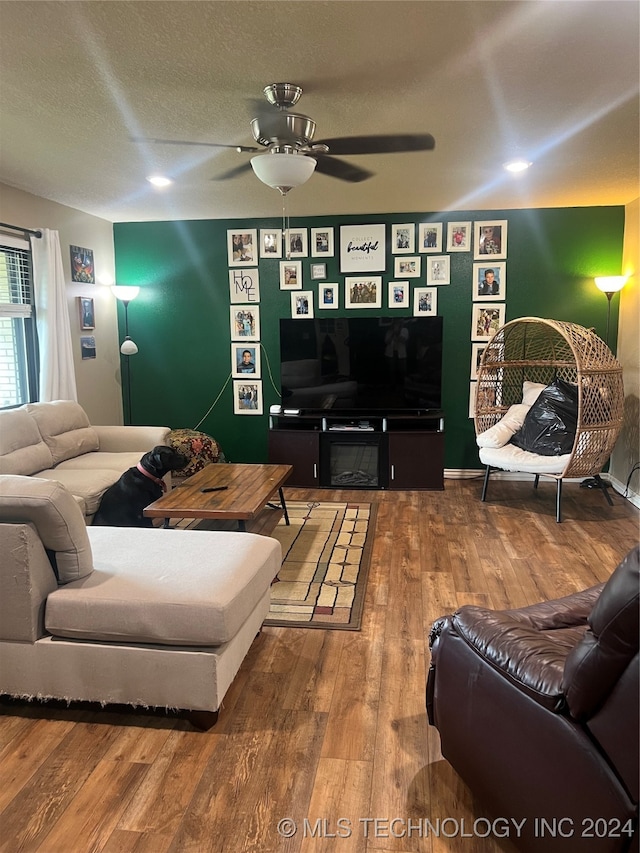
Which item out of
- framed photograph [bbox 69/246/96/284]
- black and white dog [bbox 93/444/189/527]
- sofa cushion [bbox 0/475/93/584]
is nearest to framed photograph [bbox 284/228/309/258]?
framed photograph [bbox 69/246/96/284]

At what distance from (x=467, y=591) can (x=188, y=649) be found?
5.55ft

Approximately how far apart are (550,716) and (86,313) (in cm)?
514

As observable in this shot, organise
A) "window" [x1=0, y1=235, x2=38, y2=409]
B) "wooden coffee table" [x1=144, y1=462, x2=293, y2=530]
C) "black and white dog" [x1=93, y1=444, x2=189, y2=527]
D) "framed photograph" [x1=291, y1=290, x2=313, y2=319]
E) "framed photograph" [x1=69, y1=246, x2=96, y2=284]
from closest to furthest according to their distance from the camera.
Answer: "wooden coffee table" [x1=144, y1=462, x2=293, y2=530] < "black and white dog" [x1=93, y1=444, x2=189, y2=527] < "window" [x1=0, y1=235, x2=38, y2=409] < "framed photograph" [x1=69, y1=246, x2=96, y2=284] < "framed photograph" [x1=291, y1=290, x2=313, y2=319]

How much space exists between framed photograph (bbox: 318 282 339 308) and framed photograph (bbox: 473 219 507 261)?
1.31m

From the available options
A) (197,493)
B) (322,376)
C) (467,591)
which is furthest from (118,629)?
(322,376)

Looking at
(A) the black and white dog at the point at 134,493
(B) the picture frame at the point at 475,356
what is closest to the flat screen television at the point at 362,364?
(B) the picture frame at the point at 475,356

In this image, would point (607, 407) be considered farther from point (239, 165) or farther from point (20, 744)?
point (20, 744)

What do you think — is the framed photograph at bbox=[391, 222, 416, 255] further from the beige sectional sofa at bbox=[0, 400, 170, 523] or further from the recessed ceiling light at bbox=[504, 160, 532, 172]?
the beige sectional sofa at bbox=[0, 400, 170, 523]

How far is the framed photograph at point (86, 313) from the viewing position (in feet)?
17.7

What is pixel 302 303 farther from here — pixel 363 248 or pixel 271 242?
pixel 363 248

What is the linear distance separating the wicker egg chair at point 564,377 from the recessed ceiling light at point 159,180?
2.85m

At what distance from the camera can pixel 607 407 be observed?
4.53m

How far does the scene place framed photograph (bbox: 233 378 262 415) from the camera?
6.03 meters

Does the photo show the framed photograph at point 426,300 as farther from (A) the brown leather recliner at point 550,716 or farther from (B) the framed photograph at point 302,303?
(A) the brown leather recliner at point 550,716
